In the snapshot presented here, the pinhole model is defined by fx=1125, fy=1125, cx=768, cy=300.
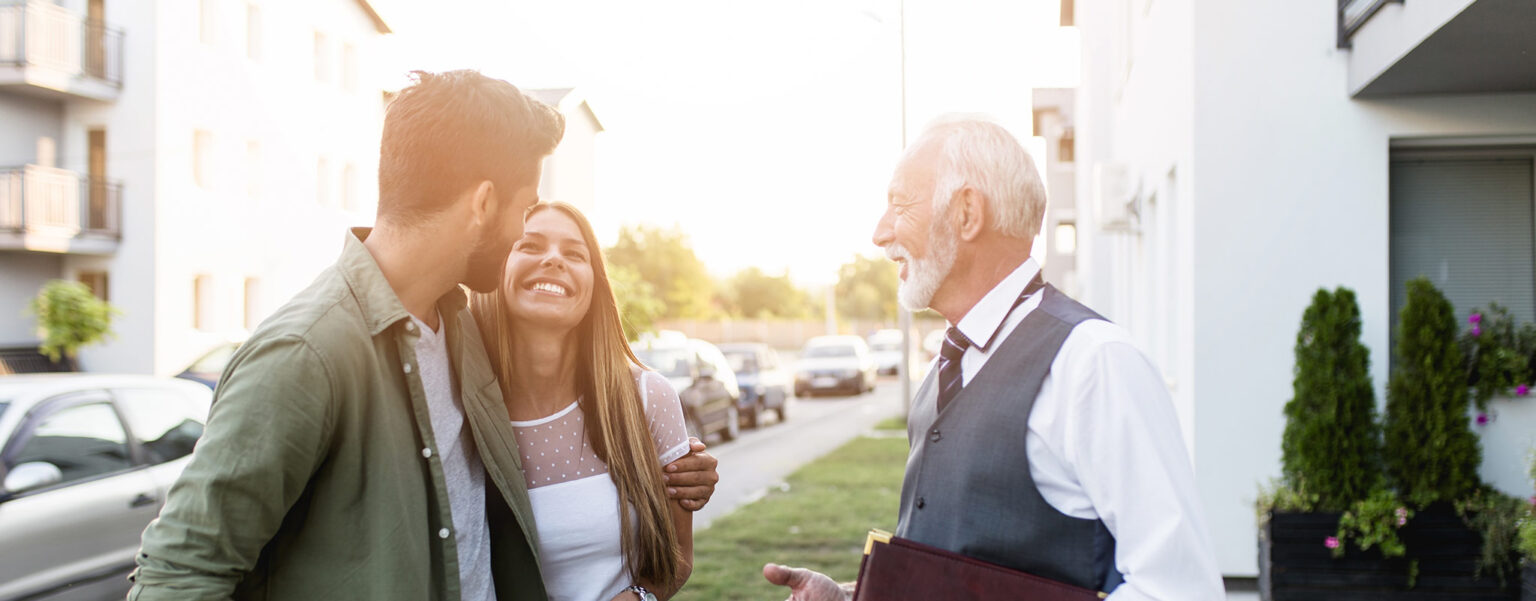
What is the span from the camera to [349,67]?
2528 centimetres

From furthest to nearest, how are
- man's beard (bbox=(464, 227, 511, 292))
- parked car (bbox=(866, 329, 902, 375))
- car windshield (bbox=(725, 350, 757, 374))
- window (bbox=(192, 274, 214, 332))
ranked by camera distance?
1. parked car (bbox=(866, 329, 902, 375))
2. car windshield (bbox=(725, 350, 757, 374))
3. window (bbox=(192, 274, 214, 332))
4. man's beard (bbox=(464, 227, 511, 292))

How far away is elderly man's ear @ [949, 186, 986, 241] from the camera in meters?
2.06

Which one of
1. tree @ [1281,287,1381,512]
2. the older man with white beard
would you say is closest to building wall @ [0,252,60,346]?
tree @ [1281,287,1381,512]

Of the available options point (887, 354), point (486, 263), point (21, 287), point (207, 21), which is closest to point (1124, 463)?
point (486, 263)

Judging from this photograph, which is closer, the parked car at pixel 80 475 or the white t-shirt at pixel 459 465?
the white t-shirt at pixel 459 465

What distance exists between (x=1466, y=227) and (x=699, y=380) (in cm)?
1126

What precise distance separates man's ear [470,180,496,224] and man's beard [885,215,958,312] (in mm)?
766

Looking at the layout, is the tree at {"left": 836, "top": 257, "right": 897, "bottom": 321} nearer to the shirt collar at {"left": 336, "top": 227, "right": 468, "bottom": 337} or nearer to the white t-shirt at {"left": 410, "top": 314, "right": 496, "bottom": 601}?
the white t-shirt at {"left": 410, "top": 314, "right": 496, "bottom": 601}

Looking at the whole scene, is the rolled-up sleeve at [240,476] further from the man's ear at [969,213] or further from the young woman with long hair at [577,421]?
the man's ear at [969,213]

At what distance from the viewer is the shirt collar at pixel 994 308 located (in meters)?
2.01

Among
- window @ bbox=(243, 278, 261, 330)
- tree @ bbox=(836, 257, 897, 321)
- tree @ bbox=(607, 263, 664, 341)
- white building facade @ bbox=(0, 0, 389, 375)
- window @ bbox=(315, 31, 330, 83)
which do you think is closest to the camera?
tree @ bbox=(607, 263, 664, 341)

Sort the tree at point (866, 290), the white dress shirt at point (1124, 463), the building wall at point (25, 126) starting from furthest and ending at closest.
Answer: the tree at point (866, 290) → the building wall at point (25, 126) → the white dress shirt at point (1124, 463)

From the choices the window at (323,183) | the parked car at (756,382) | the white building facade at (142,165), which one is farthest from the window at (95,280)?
the parked car at (756,382)

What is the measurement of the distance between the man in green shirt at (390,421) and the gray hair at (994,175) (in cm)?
72
